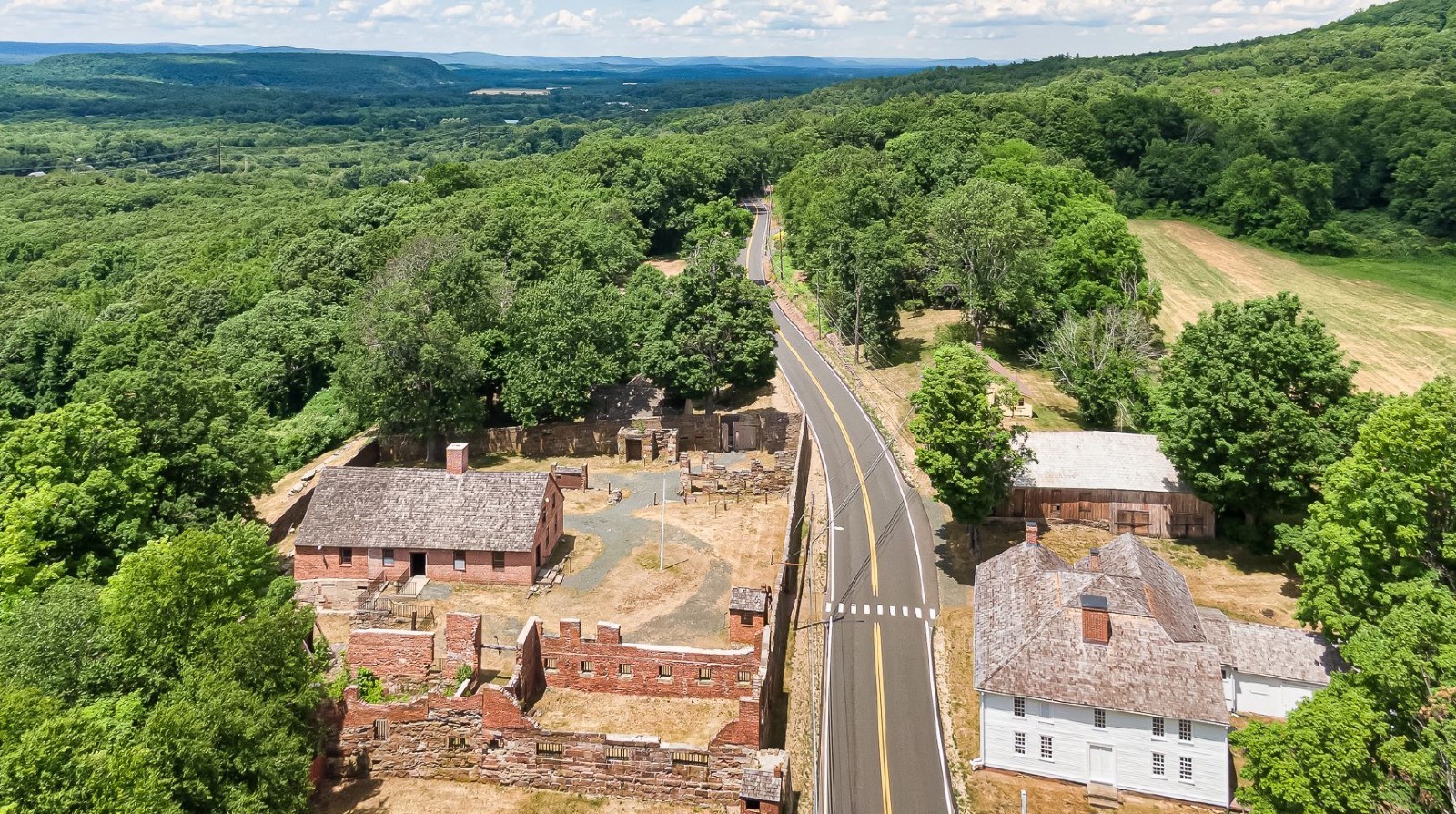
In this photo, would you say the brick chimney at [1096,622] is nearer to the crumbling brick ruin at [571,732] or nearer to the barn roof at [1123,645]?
the barn roof at [1123,645]

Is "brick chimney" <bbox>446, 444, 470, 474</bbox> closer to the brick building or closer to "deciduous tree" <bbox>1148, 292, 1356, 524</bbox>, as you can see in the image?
the brick building

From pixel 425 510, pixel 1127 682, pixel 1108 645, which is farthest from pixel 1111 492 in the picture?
pixel 425 510

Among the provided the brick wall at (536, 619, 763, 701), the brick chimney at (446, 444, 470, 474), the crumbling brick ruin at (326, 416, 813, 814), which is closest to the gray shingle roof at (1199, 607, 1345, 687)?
the crumbling brick ruin at (326, 416, 813, 814)

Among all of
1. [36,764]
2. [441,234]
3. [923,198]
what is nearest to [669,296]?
[441,234]

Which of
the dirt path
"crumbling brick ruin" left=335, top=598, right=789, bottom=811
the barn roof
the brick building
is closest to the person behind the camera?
"crumbling brick ruin" left=335, top=598, right=789, bottom=811

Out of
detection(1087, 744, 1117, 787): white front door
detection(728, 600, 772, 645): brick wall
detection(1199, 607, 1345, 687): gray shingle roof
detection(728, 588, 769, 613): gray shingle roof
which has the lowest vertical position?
detection(1087, 744, 1117, 787): white front door

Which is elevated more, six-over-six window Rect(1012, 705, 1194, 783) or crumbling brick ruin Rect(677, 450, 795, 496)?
six-over-six window Rect(1012, 705, 1194, 783)

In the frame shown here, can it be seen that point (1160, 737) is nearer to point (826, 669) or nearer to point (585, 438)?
point (826, 669)
